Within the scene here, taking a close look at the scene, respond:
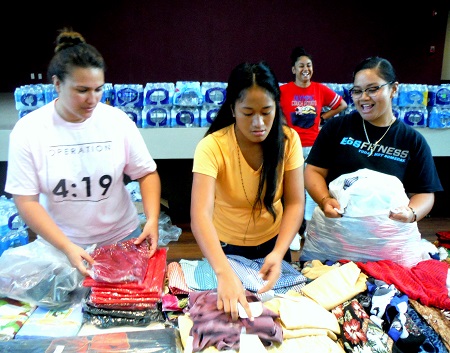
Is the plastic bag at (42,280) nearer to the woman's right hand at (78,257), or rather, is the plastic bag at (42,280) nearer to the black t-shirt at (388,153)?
the woman's right hand at (78,257)

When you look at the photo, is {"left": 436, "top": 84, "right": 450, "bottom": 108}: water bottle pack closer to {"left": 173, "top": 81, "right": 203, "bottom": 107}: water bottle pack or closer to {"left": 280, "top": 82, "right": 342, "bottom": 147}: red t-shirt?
{"left": 280, "top": 82, "right": 342, "bottom": 147}: red t-shirt

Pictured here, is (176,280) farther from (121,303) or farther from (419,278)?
(419,278)

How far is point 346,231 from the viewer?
1.65m

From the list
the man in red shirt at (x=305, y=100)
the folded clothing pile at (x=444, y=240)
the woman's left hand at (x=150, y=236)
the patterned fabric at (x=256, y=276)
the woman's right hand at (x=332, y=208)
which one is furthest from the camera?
the man in red shirt at (x=305, y=100)

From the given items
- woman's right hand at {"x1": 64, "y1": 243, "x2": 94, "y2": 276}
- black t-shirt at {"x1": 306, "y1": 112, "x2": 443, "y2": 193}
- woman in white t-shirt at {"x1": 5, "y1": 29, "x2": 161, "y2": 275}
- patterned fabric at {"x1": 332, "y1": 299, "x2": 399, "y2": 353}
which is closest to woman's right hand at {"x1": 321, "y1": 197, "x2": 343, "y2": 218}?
black t-shirt at {"x1": 306, "y1": 112, "x2": 443, "y2": 193}

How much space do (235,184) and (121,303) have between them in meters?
0.54

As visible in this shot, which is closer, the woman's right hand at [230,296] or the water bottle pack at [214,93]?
the woman's right hand at [230,296]

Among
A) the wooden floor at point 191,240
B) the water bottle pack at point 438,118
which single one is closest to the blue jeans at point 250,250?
the wooden floor at point 191,240

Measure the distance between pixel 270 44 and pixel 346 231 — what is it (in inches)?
185

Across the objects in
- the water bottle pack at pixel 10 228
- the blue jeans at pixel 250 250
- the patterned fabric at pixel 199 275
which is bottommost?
the water bottle pack at pixel 10 228

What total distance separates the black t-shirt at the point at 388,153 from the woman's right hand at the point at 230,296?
2.60 ft

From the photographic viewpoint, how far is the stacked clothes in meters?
1.27

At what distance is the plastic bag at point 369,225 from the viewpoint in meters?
1.59

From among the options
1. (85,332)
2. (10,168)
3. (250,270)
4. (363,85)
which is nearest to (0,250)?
(10,168)
